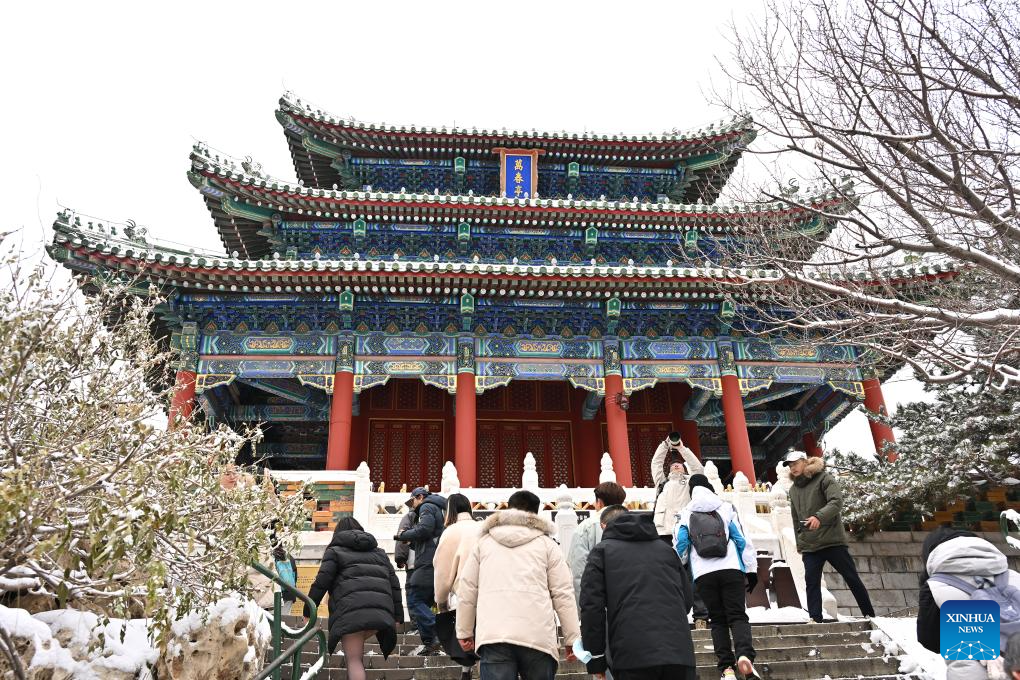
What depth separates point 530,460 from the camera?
11.2 meters

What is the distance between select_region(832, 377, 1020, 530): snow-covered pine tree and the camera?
10.5 m

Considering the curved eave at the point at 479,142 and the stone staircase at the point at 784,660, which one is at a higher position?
the curved eave at the point at 479,142

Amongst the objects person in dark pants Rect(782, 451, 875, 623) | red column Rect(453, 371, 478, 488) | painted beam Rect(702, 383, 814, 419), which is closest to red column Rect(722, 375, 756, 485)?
painted beam Rect(702, 383, 814, 419)

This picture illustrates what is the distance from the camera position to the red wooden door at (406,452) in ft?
52.8

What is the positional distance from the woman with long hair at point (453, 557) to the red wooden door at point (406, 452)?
1019 cm

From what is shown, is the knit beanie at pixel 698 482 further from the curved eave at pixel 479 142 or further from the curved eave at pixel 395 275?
the curved eave at pixel 479 142

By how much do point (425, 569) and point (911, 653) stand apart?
445 centimetres

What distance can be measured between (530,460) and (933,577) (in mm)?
7994

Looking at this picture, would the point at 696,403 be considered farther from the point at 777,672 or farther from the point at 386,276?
the point at 777,672

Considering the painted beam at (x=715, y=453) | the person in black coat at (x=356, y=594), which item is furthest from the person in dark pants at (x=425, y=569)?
the painted beam at (x=715, y=453)

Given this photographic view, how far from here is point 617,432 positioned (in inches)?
574

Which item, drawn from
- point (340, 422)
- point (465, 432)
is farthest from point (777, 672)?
point (340, 422)

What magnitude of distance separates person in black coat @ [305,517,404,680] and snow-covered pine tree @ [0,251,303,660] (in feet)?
1.73

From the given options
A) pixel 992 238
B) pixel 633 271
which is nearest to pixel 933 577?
pixel 992 238
